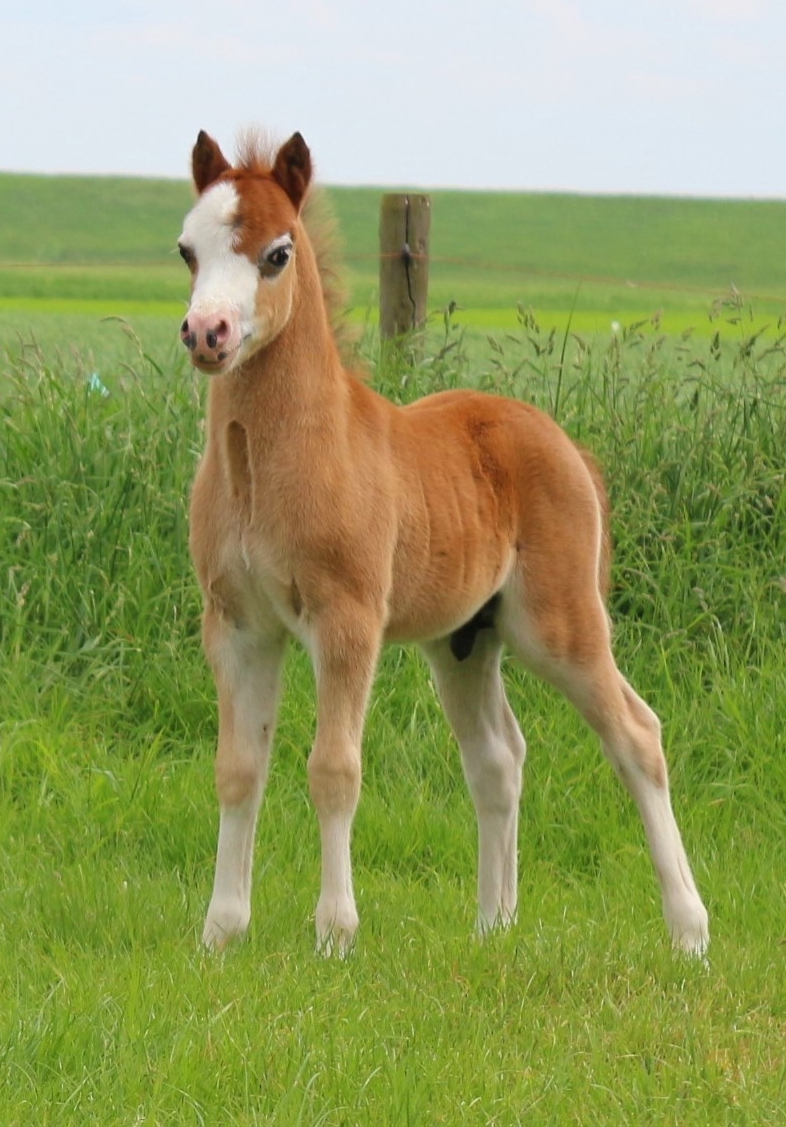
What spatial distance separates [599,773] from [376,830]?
91 cm

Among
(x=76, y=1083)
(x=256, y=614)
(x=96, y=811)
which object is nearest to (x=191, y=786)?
(x=96, y=811)

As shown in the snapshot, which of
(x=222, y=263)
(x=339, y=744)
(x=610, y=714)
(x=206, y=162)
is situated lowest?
(x=610, y=714)

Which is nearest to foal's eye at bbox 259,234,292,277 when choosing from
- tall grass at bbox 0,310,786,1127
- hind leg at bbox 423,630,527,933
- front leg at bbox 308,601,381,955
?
front leg at bbox 308,601,381,955

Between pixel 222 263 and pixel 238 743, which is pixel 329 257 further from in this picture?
pixel 238 743

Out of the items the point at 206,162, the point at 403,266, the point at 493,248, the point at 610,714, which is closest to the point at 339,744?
the point at 610,714

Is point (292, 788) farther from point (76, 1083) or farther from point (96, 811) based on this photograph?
point (76, 1083)

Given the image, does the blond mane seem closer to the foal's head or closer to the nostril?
the foal's head

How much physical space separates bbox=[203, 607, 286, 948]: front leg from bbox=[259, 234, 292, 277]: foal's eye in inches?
36.8

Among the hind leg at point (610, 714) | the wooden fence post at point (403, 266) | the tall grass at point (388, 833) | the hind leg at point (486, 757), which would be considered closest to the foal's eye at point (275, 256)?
the hind leg at point (610, 714)

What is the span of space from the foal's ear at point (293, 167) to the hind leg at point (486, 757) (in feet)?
4.99

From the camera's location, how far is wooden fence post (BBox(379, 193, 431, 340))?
8203 mm

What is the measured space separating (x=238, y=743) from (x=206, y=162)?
1533mm

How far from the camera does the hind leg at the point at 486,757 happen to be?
16.9ft

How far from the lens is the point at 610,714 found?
16.5 feet
